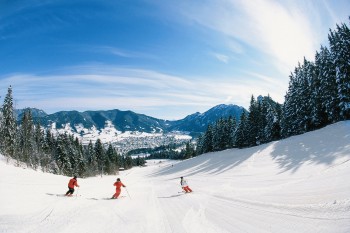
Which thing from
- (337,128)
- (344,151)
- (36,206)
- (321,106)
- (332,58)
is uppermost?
(332,58)

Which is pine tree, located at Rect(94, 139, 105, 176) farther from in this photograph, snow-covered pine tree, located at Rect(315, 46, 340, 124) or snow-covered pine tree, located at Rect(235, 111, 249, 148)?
snow-covered pine tree, located at Rect(315, 46, 340, 124)

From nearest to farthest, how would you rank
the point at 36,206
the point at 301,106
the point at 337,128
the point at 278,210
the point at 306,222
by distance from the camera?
the point at 306,222 → the point at 278,210 → the point at 36,206 → the point at 337,128 → the point at 301,106

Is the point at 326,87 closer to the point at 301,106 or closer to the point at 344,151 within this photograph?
the point at 301,106

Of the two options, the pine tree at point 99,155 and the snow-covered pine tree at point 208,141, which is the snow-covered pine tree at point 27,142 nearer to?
the pine tree at point 99,155

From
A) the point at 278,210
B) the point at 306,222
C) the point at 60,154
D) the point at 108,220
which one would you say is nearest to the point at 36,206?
the point at 108,220

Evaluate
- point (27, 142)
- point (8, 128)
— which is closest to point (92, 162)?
point (27, 142)

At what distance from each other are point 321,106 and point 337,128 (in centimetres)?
1309

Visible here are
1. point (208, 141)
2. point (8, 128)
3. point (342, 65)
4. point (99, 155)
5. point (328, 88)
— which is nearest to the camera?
point (342, 65)

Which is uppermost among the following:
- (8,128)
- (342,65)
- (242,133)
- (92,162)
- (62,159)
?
(342,65)

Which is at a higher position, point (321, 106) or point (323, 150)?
point (321, 106)

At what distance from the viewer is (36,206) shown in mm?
15859

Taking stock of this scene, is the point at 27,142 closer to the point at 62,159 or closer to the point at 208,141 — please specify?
the point at 62,159

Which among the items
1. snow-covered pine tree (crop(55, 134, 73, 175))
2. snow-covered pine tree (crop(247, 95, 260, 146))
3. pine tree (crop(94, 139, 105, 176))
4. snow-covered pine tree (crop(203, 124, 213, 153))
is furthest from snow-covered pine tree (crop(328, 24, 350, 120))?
pine tree (crop(94, 139, 105, 176))

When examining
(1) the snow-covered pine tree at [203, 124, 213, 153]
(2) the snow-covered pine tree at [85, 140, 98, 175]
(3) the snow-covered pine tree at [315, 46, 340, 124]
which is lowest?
(2) the snow-covered pine tree at [85, 140, 98, 175]
